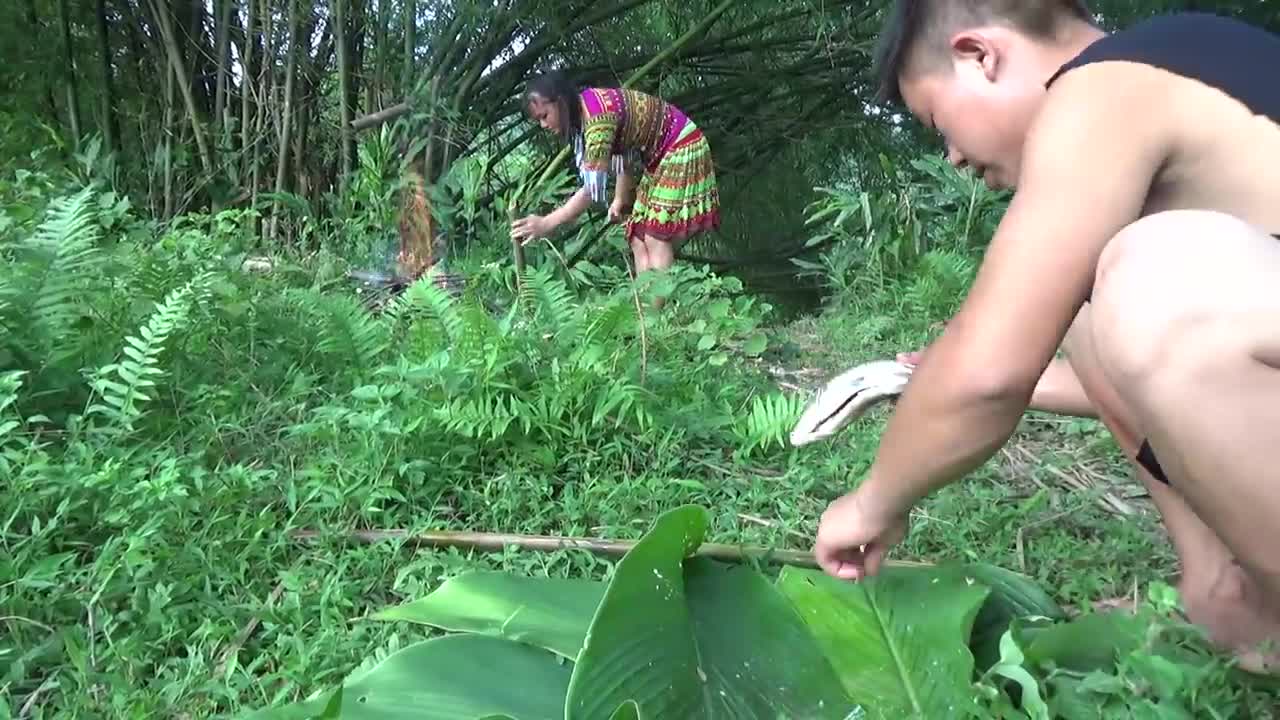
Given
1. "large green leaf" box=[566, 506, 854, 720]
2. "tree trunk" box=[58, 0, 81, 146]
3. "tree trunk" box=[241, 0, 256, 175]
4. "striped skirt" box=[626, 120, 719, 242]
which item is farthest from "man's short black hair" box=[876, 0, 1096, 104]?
"tree trunk" box=[58, 0, 81, 146]

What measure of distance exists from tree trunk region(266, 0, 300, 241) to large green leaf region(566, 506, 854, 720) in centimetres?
361

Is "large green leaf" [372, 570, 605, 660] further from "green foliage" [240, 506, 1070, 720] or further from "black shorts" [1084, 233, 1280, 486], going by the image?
"black shorts" [1084, 233, 1280, 486]

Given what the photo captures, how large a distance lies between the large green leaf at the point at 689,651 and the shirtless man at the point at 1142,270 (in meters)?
0.17

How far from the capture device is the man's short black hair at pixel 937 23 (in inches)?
40.0

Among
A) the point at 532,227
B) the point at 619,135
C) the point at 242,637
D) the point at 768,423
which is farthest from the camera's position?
the point at 619,135

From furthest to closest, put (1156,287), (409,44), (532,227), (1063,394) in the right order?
(409,44)
(532,227)
(1063,394)
(1156,287)

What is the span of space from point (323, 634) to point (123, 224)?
228cm

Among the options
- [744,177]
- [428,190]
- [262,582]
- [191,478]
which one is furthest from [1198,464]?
[744,177]

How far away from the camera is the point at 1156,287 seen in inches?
32.4

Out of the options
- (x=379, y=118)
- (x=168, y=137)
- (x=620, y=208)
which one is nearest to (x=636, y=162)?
(x=620, y=208)

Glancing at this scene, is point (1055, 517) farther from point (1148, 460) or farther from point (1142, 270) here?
point (1142, 270)

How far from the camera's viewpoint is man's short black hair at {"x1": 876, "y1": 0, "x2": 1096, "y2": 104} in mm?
1017

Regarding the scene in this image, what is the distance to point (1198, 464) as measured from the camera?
83 centimetres

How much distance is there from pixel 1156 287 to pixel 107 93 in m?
4.78
